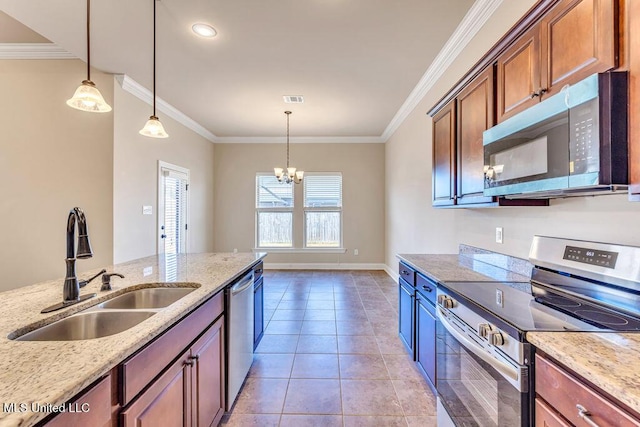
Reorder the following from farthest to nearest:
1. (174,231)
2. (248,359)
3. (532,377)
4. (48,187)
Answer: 1. (174,231)
2. (48,187)
3. (248,359)
4. (532,377)

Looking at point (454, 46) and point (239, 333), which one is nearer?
point (239, 333)

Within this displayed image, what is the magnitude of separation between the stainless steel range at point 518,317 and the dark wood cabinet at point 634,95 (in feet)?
1.15

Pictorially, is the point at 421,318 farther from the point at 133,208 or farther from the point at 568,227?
the point at 133,208

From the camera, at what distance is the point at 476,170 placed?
6.44 ft

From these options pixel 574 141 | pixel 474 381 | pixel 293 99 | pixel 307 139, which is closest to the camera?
pixel 574 141

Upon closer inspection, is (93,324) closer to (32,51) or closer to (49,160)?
(49,160)

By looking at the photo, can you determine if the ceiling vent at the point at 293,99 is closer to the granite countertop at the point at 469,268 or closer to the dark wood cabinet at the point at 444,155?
the dark wood cabinet at the point at 444,155

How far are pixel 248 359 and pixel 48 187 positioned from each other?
10.9 ft

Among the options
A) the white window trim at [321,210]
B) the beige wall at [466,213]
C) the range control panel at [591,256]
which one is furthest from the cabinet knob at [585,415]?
the white window trim at [321,210]

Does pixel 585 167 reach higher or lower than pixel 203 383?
higher

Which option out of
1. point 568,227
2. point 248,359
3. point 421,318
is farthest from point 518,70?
point 248,359

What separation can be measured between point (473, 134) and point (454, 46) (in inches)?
53.6

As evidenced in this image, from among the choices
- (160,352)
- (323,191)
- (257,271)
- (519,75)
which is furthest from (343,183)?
(160,352)

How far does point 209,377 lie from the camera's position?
1.58 m
